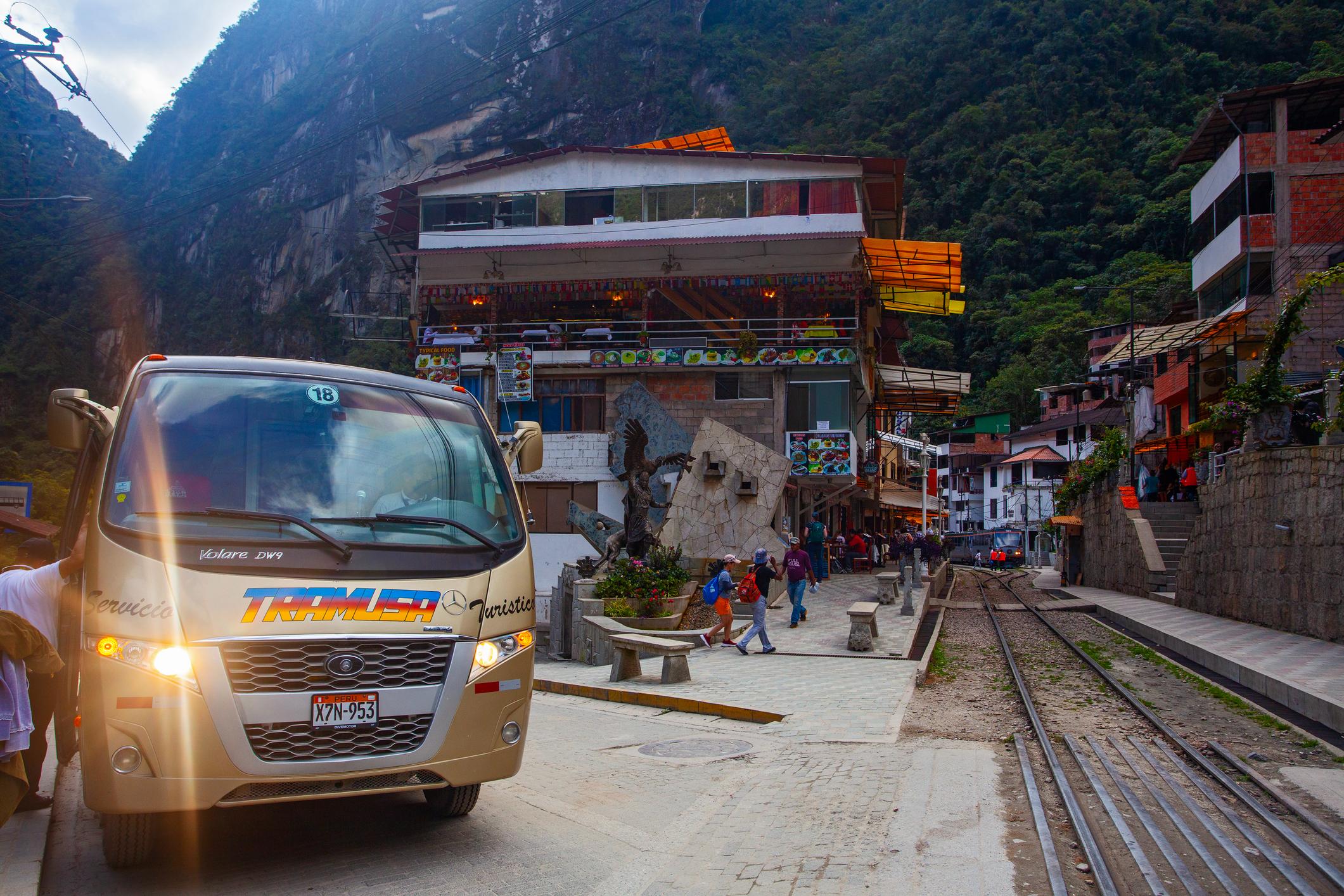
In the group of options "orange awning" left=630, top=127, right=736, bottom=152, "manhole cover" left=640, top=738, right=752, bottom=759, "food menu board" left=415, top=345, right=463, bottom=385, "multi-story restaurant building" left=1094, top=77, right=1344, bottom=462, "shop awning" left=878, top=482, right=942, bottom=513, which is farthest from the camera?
"shop awning" left=878, top=482, right=942, bottom=513

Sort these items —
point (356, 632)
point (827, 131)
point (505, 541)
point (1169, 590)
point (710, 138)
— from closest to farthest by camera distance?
point (356, 632), point (505, 541), point (1169, 590), point (710, 138), point (827, 131)

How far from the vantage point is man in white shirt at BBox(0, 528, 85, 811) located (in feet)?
18.7

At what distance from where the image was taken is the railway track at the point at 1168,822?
4.66 m

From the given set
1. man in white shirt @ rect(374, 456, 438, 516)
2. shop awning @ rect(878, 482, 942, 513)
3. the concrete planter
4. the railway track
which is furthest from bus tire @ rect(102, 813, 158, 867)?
shop awning @ rect(878, 482, 942, 513)

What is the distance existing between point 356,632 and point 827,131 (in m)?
76.6

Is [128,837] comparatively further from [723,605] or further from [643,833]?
[723,605]

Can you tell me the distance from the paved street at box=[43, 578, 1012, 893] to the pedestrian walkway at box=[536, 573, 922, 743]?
60cm

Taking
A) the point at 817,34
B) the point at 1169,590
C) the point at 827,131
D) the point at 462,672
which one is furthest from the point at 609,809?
the point at 817,34

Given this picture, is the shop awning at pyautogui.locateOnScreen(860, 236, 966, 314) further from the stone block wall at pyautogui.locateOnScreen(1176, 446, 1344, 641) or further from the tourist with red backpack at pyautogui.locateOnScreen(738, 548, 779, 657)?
the tourist with red backpack at pyautogui.locateOnScreen(738, 548, 779, 657)

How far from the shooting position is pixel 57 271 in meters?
69.4

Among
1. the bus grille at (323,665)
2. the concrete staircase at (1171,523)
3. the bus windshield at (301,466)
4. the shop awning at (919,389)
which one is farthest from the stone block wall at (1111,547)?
the bus grille at (323,665)

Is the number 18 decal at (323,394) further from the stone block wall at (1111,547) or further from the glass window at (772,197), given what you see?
the glass window at (772,197)

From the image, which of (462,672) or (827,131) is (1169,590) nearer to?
(462,672)

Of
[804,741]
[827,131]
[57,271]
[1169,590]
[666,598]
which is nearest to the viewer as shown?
[804,741]
